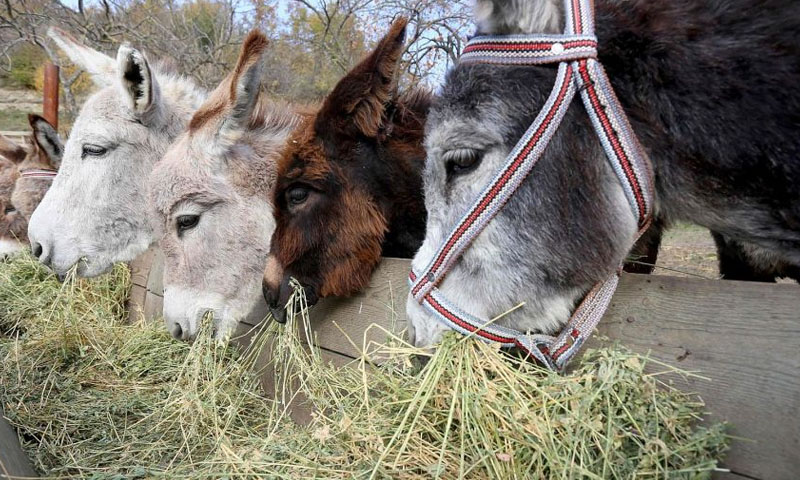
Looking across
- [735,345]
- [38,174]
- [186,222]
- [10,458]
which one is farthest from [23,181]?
[735,345]

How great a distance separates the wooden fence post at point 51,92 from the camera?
24.5ft

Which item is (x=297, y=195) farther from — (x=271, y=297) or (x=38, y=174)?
(x=38, y=174)

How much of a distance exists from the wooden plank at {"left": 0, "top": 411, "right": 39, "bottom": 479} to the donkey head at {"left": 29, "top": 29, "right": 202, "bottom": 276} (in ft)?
5.84

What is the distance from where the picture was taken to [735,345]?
53.3 inches

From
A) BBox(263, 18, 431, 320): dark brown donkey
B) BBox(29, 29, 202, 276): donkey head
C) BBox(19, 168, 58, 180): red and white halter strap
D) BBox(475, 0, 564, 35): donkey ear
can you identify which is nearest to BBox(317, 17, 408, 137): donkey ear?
BBox(263, 18, 431, 320): dark brown donkey

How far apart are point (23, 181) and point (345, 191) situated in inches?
223

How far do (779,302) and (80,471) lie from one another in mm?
2904

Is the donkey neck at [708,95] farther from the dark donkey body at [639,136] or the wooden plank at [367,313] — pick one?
the wooden plank at [367,313]

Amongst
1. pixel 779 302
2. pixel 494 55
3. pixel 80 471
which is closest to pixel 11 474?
pixel 80 471

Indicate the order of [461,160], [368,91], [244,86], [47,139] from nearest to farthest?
[461,160] → [368,91] → [244,86] → [47,139]

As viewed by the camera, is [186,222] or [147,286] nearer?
[186,222]

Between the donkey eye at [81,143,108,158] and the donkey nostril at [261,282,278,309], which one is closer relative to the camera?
the donkey nostril at [261,282,278,309]

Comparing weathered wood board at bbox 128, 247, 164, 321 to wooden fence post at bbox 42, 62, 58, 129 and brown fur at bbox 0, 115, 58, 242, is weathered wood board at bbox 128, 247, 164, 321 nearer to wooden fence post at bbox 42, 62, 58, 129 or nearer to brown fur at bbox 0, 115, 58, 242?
brown fur at bbox 0, 115, 58, 242

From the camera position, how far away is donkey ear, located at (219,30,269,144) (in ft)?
8.54
